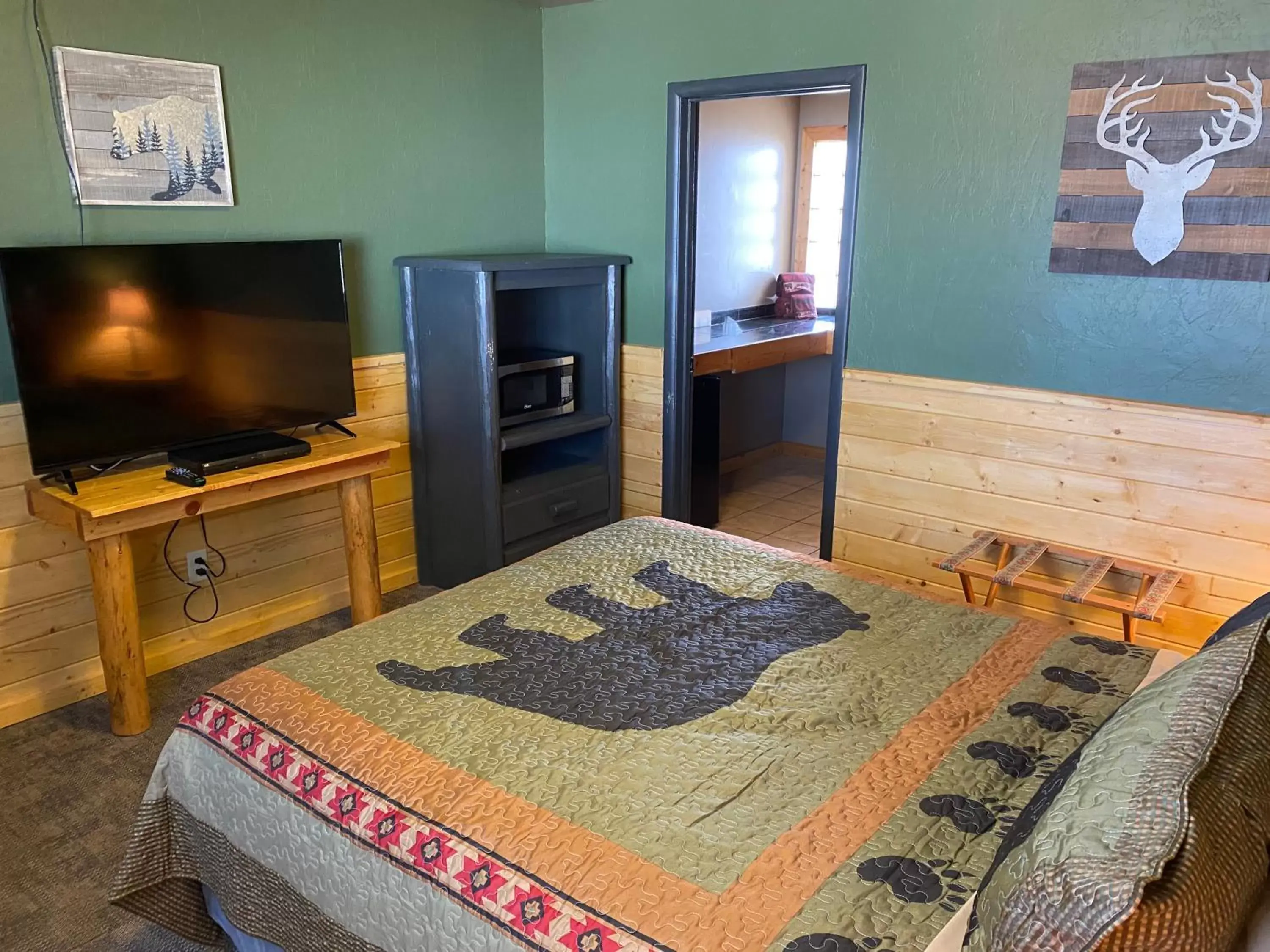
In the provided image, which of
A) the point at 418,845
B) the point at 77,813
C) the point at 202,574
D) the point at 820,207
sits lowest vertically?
the point at 77,813

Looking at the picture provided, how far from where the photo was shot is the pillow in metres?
0.92

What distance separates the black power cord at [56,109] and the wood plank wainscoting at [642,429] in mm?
2077

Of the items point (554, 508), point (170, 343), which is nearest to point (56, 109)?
point (170, 343)

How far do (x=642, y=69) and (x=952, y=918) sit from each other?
11.0 ft

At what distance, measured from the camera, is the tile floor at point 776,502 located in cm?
457

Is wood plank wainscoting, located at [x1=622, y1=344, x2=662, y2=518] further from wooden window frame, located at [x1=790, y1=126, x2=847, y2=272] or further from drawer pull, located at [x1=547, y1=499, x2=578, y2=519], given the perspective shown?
wooden window frame, located at [x1=790, y1=126, x2=847, y2=272]

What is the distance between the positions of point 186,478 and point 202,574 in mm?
634

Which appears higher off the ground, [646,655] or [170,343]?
[170,343]

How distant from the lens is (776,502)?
5113 mm

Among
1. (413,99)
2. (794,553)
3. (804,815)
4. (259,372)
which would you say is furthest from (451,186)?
(804,815)

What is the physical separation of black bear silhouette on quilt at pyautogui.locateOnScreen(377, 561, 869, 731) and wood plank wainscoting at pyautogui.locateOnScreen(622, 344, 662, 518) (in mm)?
1766

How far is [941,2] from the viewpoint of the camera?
3012mm

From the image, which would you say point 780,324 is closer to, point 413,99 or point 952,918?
point 413,99

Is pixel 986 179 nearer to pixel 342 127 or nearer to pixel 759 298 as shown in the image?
pixel 342 127
